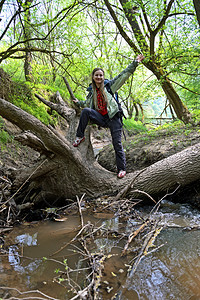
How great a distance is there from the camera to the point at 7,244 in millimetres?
2680

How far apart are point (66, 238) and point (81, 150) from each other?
Result: 2219 mm

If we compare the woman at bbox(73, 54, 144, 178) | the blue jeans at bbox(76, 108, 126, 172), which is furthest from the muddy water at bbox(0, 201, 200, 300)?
the woman at bbox(73, 54, 144, 178)

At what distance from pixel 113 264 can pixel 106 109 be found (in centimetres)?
A: 306

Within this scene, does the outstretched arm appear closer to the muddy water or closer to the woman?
the woman

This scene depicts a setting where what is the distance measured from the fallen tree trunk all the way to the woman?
1.29 feet

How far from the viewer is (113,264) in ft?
7.18

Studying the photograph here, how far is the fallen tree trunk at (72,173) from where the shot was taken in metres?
3.88

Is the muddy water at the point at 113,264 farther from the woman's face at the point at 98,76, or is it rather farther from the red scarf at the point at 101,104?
the woman's face at the point at 98,76

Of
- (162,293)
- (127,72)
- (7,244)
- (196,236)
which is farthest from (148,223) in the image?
(127,72)

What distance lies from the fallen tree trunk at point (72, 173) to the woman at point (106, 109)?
39cm

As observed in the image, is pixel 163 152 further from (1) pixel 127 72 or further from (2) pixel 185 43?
(2) pixel 185 43

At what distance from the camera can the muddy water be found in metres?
1.81

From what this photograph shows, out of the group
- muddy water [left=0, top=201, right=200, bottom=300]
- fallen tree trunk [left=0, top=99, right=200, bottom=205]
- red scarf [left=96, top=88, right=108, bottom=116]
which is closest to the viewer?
muddy water [left=0, top=201, right=200, bottom=300]

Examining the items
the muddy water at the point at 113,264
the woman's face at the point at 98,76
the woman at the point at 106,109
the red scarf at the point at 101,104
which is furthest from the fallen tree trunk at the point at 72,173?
the woman's face at the point at 98,76
